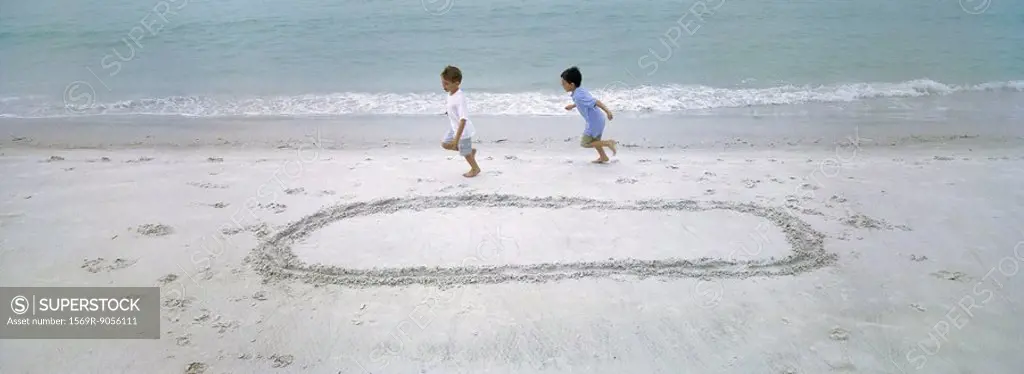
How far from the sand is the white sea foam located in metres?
2.65

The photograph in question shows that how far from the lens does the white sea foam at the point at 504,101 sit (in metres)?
10.3

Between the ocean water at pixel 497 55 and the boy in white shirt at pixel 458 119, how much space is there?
11.4 feet

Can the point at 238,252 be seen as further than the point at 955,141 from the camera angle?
No

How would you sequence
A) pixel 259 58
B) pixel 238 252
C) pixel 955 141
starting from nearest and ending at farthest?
pixel 238 252, pixel 955 141, pixel 259 58

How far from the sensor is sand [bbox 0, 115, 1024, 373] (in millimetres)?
3723

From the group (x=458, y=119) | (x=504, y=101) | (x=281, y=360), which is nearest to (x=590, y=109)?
(x=458, y=119)

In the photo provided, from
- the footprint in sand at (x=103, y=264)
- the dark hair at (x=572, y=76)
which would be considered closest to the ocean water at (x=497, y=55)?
the dark hair at (x=572, y=76)

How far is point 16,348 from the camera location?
12.3ft

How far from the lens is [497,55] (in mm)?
13922

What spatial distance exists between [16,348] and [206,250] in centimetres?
142

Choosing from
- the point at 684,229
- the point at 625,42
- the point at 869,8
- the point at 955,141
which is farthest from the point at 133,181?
the point at 869,8

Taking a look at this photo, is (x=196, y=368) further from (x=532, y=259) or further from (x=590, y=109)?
(x=590, y=109)

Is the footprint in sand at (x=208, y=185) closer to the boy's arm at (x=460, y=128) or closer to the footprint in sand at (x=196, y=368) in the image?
the boy's arm at (x=460, y=128)

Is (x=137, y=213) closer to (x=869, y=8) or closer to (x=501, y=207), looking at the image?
(x=501, y=207)
